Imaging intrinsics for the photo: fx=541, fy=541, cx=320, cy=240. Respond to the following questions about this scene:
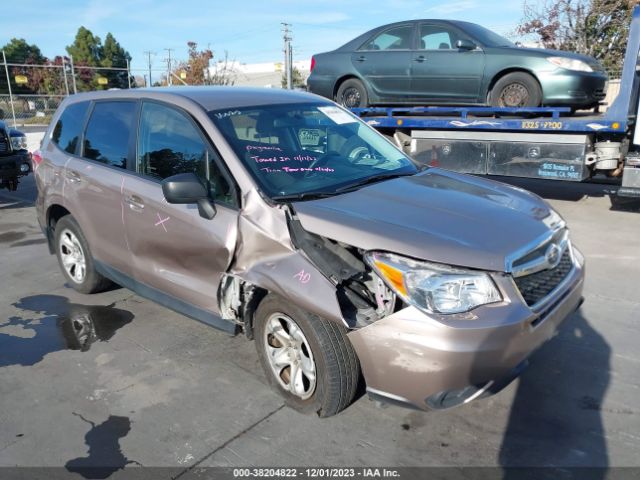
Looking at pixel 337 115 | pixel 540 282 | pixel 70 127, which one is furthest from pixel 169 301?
pixel 540 282

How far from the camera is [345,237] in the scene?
9.27 feet

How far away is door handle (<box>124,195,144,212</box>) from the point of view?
12.8 ft

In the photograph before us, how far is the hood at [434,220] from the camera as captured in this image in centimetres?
266

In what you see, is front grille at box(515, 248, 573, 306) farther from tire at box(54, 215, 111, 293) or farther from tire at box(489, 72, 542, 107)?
tire at box(489, 72, 542, 107)

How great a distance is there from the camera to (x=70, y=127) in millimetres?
4980

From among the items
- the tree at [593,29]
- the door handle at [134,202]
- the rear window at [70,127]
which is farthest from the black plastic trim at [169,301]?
the tree at [593,29]

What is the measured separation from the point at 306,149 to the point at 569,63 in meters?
5.27

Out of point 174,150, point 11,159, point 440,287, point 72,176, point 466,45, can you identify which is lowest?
point 11,159

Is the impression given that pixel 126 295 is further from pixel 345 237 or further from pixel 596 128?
pixel 596 128

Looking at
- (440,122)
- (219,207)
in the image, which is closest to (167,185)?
(219,207)

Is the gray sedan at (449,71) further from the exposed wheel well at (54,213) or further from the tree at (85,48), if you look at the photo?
the tree at (85,48)

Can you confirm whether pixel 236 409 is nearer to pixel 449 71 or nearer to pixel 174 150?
pixel 174 150

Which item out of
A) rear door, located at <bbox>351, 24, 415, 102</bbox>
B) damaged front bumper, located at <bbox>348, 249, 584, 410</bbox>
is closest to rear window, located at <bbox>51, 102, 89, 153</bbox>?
damaged front bumper, located at <bbox>348, 249, 584, 410</bbox>

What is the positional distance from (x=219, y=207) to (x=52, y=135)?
281 cm
